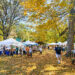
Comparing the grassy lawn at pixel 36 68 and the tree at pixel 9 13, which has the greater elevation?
the tree at pixel 9 13

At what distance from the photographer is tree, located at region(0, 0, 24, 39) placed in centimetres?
2091

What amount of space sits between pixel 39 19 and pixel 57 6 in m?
2.01

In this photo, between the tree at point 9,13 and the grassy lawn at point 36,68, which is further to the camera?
the tree at point 9,13

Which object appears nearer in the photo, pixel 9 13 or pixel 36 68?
pixel 36 68

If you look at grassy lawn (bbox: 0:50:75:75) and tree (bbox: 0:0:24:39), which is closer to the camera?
grassy lawn (bbox: 0:50:75:75)

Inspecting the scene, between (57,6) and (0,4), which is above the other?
(0,4)

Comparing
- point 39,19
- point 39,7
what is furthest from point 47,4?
point 39,19

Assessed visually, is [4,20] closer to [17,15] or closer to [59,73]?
[17,15]

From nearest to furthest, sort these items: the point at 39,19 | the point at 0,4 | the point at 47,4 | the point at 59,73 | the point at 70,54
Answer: the point at 59,73 → the point at 47,4 → the point at 39,19 → the point at 70,54 → the point at 0,4

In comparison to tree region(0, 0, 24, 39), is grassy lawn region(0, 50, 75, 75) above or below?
below

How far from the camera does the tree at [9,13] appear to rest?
2091 cm

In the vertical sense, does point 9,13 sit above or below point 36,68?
above

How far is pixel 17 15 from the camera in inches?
869

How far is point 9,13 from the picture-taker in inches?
864
